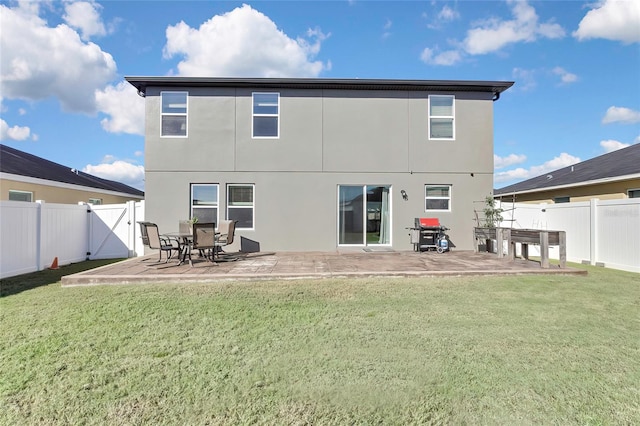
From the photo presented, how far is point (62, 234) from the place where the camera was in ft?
29.6

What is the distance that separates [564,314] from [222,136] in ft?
33.4

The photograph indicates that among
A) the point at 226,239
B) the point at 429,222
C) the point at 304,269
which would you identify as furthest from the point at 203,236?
the point at 429,222

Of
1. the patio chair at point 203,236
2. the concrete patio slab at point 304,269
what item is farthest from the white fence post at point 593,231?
the patio chair at point 203,236

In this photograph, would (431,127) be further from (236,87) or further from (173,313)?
(173,313)

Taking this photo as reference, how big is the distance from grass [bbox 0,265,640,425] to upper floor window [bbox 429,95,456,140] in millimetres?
6958

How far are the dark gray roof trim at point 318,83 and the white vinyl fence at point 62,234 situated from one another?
4313 millimetres

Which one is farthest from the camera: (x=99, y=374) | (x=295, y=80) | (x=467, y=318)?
(x=295, y=80)

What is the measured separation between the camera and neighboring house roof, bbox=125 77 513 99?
10172mm

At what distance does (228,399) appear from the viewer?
7.93 ft

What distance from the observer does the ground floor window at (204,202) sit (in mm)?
10477

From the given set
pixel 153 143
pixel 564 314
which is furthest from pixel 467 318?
pixel 153 143

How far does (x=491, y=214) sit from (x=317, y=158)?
6.18m

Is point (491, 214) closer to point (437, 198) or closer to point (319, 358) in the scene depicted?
point (437, 198)

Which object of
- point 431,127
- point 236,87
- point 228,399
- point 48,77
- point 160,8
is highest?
point 160,8
